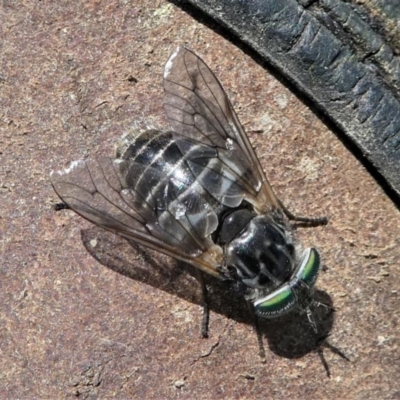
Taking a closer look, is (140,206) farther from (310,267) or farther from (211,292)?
(310,267)

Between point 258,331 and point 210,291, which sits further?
point 210,291

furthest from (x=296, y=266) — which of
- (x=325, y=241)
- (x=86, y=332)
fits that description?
(x=86, y=332)

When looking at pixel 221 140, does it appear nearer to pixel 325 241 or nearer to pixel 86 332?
pixel 325 241

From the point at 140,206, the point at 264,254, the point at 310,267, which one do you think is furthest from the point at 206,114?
the point at 310,267

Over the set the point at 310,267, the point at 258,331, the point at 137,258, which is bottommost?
the point at 137,258

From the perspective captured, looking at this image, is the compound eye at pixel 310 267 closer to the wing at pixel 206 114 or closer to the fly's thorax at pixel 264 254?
the fly's thorax at pixel 264 254

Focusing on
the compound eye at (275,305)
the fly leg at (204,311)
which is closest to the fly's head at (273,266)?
the compound eye at (275,305)

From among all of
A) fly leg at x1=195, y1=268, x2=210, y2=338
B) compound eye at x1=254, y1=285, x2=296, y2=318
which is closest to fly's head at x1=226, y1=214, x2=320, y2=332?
compound eye at x1=254, y1=285, x2=296, y2=318
